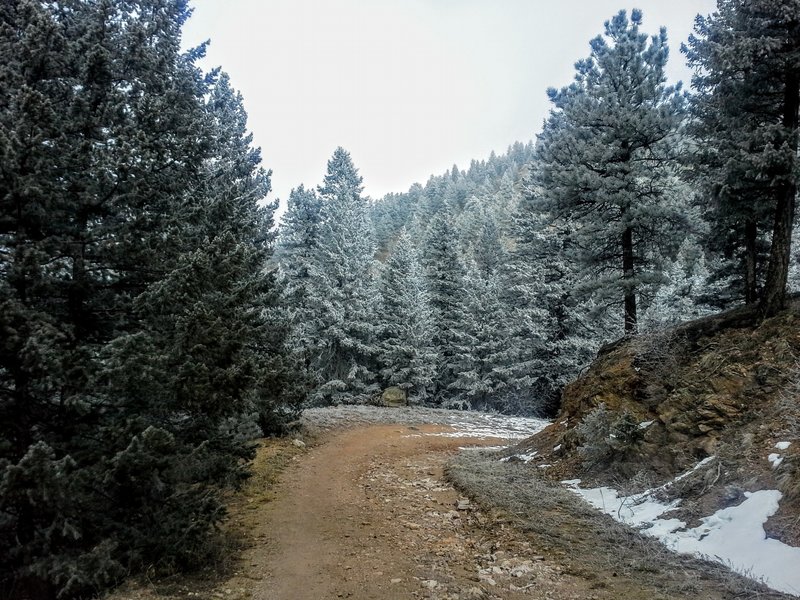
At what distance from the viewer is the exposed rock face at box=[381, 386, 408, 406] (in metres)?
27.5

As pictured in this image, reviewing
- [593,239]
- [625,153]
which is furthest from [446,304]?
[625,153]

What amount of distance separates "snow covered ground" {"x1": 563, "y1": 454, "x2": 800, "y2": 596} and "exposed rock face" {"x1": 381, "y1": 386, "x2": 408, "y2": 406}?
1986 centimetres

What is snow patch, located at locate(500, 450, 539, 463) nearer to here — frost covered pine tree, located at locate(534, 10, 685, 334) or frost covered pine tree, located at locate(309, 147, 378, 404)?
frost covered pine tree, located at locate(534, 10, 685, 334)

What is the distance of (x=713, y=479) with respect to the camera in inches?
290

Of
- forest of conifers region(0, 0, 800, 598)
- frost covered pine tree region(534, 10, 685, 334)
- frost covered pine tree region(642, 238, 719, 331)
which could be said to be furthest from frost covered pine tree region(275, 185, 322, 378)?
frost covered pine tree region(642, 238, 719, 331)

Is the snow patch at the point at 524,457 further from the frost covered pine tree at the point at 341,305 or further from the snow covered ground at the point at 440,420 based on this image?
the frost covered pine tree at the point at 341,305

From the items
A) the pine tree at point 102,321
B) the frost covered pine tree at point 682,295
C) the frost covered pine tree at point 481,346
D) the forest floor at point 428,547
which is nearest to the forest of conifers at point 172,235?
the pine tree at point 102,321

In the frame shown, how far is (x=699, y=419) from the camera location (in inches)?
355

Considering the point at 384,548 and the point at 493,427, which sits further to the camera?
the point at 493,427

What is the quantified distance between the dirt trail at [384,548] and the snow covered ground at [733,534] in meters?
1.85

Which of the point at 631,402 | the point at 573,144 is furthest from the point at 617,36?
the point at 631,402

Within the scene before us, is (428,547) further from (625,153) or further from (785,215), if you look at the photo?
(625,153)

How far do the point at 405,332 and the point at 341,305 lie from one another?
452cm

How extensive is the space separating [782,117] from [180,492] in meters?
14.6
